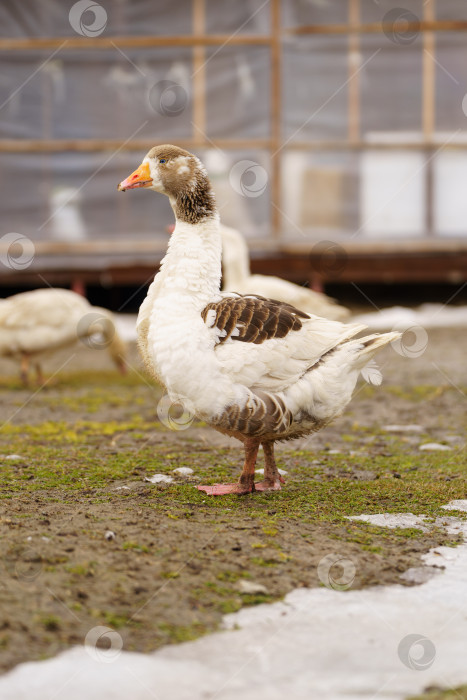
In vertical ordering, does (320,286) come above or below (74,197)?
below

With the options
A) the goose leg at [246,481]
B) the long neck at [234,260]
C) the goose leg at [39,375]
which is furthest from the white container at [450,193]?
the goose leg at [246,481]

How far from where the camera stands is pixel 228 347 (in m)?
4.62

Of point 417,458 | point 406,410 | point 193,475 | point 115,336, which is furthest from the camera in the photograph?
point 115,336

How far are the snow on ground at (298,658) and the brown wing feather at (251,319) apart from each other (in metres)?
1.45

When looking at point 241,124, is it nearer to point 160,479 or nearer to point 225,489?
point 160,479

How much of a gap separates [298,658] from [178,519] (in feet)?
4.11

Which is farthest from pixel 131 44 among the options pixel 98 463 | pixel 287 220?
pixel 98 463

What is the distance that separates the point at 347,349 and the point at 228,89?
902cm

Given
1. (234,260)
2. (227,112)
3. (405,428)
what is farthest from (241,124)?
(405,428)

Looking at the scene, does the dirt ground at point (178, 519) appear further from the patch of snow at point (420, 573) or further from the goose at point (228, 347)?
the goose at point (228, 347)

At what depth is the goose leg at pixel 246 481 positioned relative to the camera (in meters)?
4.85

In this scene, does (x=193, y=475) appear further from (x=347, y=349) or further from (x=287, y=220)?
(x=287, y=220)

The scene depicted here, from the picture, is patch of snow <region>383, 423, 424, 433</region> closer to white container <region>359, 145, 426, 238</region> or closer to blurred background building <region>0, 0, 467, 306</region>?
blurred background building <region>0, 0, 467, 306</region>

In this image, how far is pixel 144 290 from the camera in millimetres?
15211
